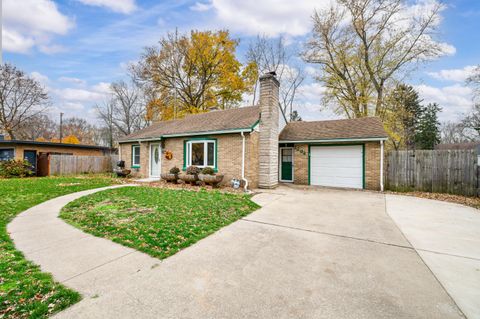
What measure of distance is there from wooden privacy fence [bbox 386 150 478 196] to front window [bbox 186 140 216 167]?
27.8ft

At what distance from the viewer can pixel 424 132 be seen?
26.0 m

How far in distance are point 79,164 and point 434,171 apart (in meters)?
22.2

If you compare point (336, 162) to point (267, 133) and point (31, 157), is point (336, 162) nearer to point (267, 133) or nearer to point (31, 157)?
point (267, 133)

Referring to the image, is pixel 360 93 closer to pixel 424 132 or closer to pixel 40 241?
pixel 424 132

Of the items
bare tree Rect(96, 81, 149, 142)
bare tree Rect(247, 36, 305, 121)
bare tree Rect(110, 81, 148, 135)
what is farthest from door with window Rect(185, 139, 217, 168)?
bare tree Rect(110, 81, 148, 135)

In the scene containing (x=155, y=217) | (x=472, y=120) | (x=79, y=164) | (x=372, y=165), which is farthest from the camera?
(x=472, y=120)

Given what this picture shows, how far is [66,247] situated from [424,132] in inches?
1349

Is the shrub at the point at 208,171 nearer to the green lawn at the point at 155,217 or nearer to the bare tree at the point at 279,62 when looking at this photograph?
the green lawn at the point at 155,217

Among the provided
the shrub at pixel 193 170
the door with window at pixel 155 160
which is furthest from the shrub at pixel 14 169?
the shrub at pixel 193 170

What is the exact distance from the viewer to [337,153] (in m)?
10.7

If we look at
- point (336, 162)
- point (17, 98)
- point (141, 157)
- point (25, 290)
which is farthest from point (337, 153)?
point (17, 98)

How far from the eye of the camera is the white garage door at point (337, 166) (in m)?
10.2

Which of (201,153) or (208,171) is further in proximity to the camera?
(201,153)

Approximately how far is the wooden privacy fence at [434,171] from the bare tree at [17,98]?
3357 centimetres
